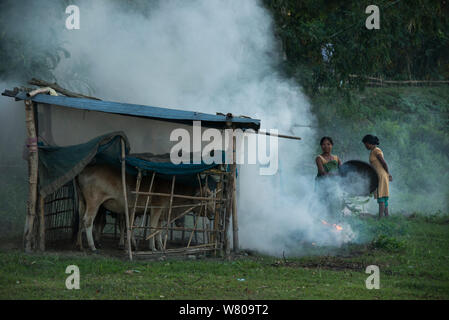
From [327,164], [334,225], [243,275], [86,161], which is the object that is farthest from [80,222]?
[327,164]

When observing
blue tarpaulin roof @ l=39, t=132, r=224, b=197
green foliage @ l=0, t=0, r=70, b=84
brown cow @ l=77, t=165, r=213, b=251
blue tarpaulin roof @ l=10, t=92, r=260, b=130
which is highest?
green foliage @ l=0, t=0, r=70, b=84

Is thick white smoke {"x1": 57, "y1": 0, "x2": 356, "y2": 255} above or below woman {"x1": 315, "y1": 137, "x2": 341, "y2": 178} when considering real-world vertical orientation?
above

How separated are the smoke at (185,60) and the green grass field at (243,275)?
14.5 ft

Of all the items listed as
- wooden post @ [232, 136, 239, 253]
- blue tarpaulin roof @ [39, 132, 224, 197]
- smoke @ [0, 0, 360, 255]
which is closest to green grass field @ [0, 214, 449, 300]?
wooden post @ [232, 136, 239, 253]

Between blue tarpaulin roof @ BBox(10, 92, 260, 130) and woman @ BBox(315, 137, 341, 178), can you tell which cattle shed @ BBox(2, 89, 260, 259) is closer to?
blue tarpaulin roof @ BBox(10, 92, 260, 130)

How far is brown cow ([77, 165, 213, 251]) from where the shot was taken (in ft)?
32.0

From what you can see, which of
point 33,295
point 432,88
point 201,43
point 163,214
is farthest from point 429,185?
point 33,295

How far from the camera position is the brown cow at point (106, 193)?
9.74m

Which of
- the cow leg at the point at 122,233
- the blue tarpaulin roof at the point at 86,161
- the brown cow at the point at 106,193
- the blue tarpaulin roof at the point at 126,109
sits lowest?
the cow leg at the point at 122,233

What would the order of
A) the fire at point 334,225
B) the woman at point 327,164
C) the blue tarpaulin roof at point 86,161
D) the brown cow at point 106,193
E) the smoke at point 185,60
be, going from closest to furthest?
the blue tarpaulin roof at point 86,161
the brown cow at point 106,193
the fire at point 334,225
the woman at point 327,164
the smoke at point 185,60

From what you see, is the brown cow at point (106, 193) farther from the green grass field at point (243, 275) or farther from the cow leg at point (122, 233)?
the green grass field at point (243, 275)

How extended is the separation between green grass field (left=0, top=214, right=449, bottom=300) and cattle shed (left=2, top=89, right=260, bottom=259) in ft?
2.10

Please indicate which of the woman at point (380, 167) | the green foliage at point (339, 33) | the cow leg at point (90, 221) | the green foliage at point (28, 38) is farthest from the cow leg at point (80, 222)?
the green foliage at point (339, 33)

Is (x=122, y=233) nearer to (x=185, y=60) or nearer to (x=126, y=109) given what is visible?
(x=126, y=109)
